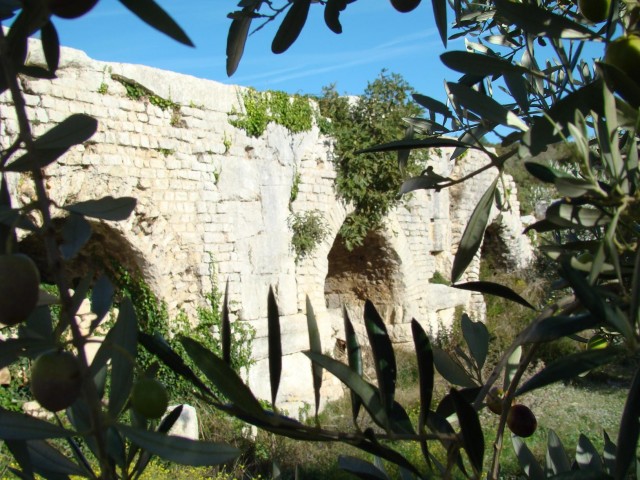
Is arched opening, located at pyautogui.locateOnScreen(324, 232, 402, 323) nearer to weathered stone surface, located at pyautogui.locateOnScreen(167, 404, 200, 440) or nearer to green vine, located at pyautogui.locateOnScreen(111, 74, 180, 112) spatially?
green vine, located at pyautogui.locateOnScreen(111, 74, 180, 112)

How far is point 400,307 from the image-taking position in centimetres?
1000

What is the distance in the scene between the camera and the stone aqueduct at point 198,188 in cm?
603

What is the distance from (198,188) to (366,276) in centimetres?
402

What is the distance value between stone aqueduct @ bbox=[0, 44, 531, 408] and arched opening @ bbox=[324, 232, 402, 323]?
0.53 metres

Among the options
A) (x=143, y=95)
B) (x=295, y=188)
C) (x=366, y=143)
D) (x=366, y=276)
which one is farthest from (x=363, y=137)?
(x=143, y=95)

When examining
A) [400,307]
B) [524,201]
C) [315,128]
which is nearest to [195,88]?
[315,128]

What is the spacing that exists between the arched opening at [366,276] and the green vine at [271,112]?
7.26 feet

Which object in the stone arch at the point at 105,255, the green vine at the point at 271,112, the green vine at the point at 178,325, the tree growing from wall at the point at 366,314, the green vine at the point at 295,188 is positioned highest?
the green vine at the point at 271,112

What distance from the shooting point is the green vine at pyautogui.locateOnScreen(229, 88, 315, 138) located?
24.4ft

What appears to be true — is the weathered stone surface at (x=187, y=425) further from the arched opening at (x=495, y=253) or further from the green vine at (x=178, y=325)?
the arched opening at (x=495, y=253)

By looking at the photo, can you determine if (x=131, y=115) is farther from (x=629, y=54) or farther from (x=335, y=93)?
(x=629, y=54)

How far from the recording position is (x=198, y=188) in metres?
6.95

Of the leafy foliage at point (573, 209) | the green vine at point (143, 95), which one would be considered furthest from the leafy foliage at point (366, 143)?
the leafy foliage at point (573, 209)

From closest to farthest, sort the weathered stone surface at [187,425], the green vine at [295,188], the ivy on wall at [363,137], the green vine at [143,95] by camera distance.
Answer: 1. the weathered stone surface at [187,425]
2. the green vine at [143,95]
3. the green vine at [295,188]
4. the ivy on wall at [363,137]
